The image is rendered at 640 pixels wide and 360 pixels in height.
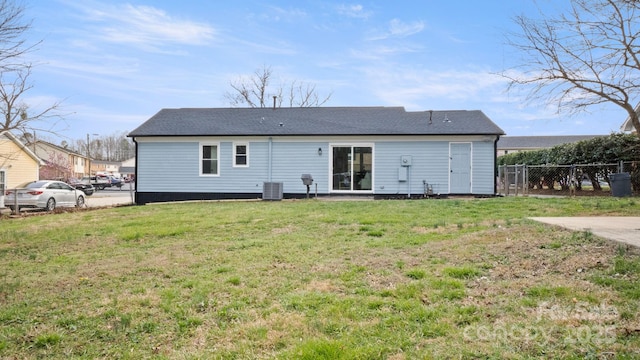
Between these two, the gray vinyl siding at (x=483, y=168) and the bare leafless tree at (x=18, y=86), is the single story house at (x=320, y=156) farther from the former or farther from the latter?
the bare leafless tree at (x=18, y=86)

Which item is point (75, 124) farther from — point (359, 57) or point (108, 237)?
point (359, 57)

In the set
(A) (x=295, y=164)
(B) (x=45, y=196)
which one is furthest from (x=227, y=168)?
(B) (x=45, y=196)

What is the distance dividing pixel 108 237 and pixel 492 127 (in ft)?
44.0

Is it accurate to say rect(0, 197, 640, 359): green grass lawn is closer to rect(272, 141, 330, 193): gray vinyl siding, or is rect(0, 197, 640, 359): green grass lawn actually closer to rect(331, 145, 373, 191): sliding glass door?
rect(331, 145, 373, 191): sliding glass door

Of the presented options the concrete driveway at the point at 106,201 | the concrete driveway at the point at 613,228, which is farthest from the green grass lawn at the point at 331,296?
the concrete driveway at the point at 106,201

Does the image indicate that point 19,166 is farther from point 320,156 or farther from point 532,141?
point 532,141

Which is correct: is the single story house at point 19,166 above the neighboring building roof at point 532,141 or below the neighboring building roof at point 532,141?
below

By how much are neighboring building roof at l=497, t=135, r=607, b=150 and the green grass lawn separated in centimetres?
5811

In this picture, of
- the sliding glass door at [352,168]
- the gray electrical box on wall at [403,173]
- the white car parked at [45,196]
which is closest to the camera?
the gray electrical box on wall at [403,173]

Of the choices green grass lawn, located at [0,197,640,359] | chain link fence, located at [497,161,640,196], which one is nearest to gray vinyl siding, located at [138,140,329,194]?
chain link fence, located at [497,161,640,196]

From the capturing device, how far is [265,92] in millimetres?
37688

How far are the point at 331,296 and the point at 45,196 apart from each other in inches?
704

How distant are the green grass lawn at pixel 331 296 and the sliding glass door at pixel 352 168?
8.91 metres

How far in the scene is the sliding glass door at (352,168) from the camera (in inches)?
640
